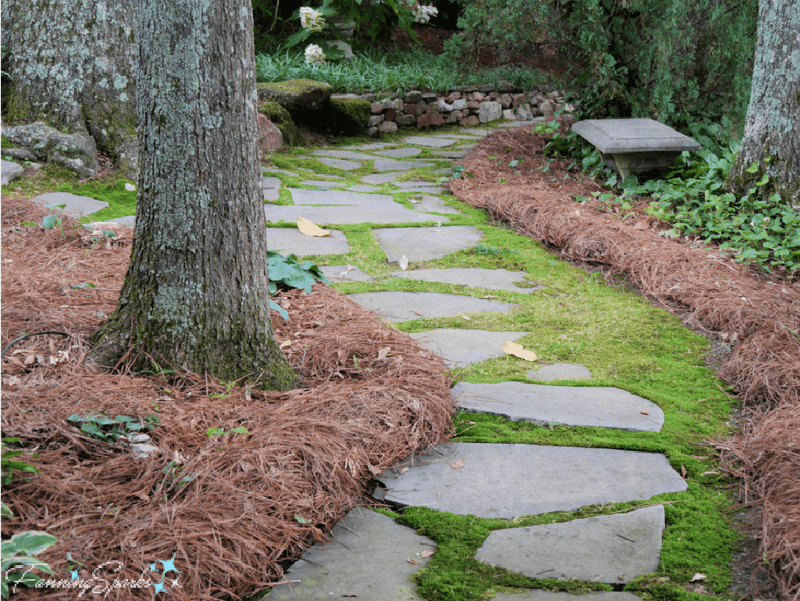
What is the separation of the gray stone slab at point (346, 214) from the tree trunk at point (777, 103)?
6.67 feet

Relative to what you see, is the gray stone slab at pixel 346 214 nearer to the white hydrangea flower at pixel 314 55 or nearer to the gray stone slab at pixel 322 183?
the gray stone slab at pixel 322 183

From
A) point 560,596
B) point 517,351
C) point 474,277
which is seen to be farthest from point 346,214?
point 560,596

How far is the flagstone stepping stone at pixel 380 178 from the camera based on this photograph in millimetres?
6031

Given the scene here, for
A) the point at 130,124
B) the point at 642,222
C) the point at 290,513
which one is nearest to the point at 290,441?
the point at 290,513

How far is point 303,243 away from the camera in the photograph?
4.09m

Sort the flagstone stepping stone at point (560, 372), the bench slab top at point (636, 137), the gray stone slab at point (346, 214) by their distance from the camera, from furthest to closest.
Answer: the bench slab top at point (636, 137), the gray stone slab at point (346, 214), the flagstone stepping stone at point (560, 372)

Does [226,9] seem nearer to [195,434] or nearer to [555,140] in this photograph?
[195,434]

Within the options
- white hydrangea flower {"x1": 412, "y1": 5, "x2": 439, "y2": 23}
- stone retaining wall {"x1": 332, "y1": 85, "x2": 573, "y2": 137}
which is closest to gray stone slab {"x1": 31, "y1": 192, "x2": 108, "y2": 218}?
stone retaining wall {"x1": 332, "y1": 85, "x2": 573, "y2": 137}

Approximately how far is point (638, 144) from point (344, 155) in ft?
10.9

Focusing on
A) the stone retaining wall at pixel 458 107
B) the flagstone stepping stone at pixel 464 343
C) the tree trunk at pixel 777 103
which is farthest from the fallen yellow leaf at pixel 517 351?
Result: the stone retaining wall at pixel 458 107

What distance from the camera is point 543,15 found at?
5.65 meters

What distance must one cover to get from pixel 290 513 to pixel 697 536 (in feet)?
3.33

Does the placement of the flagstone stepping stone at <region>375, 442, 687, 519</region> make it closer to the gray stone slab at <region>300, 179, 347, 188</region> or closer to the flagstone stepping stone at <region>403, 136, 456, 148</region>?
the gray stone slab at <region>300, 179, 347, 188</region>

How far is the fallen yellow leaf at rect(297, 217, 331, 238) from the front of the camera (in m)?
4.29
